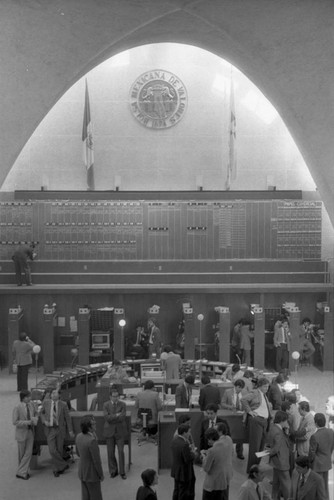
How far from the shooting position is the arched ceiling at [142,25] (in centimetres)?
920

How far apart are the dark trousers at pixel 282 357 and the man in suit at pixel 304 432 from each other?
6.52m

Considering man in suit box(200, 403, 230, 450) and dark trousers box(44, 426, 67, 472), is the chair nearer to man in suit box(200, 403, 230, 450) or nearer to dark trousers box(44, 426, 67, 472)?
man in suit box(200, 403, 230, 450)

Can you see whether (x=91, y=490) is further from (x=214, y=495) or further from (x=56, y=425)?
(x=214, y=495)

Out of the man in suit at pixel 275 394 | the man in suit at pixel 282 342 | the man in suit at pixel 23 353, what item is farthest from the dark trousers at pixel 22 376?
the man in suit at pixel 282 342

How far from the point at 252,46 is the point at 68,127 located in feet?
28.4

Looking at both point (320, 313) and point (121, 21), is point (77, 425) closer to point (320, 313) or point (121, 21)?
point (121, 21)

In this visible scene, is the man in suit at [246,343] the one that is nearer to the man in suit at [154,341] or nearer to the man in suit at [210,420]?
the man in suit at [154,341]

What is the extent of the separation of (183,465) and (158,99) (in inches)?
457

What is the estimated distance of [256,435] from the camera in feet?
31.2

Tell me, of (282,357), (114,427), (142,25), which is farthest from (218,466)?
(282,357)

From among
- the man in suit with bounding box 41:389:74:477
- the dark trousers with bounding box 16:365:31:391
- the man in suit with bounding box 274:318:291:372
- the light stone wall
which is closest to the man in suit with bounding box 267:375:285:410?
the man in suit with bounding box 41:389:74:477

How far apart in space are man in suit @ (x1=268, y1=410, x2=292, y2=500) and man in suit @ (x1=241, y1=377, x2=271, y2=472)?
0.89 metres

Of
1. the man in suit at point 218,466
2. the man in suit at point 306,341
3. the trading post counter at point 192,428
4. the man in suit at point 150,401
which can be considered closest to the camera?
the man in suit at point 218,466

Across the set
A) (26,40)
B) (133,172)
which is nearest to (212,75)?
(133,172)
